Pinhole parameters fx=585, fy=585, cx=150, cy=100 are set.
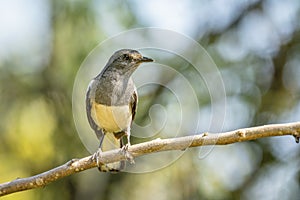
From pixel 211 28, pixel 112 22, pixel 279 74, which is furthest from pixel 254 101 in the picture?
pixel 112 22

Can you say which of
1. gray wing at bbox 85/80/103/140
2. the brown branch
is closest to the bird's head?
gray wing at bbox 85/80/103/140

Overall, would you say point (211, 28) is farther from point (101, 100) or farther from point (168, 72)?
point (101, 100)

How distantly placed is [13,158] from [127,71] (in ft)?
7.69

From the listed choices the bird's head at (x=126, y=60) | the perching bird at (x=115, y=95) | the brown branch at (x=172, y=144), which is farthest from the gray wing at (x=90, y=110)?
the brown branch at (x=172, y=144)

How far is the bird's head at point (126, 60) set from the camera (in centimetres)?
438

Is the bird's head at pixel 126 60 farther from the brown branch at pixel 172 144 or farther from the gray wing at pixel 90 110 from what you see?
the brown branch at pixel 172 144

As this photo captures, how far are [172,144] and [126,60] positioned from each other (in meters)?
1.34

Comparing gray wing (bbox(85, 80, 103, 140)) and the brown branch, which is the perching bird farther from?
the brown branch

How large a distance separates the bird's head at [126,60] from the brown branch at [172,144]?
1.00 meters

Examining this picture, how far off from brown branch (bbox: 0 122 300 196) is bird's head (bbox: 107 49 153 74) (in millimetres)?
1001

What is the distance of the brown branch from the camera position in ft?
10.0

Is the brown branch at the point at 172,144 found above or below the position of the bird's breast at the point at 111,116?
below

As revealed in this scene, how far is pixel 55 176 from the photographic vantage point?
340 centimetres

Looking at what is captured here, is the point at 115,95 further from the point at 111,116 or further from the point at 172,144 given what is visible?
the point at 172,144
